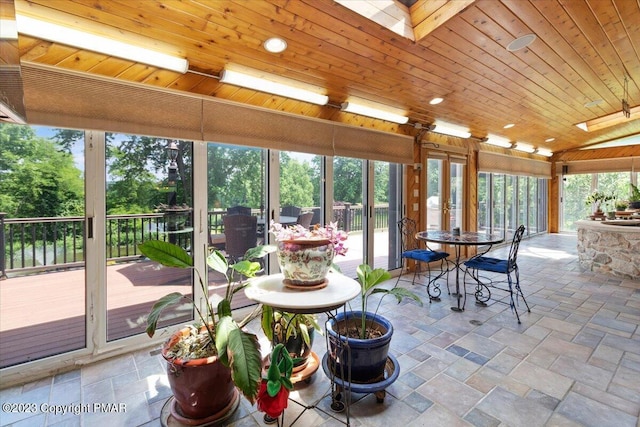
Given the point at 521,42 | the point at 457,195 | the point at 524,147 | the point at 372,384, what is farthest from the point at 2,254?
the point at 524,147

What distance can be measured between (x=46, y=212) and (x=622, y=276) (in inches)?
291

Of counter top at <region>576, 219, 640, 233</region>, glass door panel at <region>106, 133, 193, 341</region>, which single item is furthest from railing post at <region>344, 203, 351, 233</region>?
counter top at <region>576, 219, 640, 233</region>

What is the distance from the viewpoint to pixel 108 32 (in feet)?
6.68

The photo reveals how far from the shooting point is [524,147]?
24.2ft

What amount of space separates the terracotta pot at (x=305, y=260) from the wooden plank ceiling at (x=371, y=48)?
1.62m

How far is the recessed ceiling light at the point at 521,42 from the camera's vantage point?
2688mm

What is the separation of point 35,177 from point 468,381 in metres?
3.52

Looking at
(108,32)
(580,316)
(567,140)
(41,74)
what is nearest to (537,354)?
(580,316)

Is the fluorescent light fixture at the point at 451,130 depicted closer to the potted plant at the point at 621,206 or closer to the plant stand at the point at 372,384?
the potted plant at the point at 621,206

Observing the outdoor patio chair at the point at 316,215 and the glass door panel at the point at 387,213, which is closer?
the outdoor patio chair at the point at 316,215

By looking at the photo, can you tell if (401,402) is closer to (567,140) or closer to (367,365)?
(367,365)

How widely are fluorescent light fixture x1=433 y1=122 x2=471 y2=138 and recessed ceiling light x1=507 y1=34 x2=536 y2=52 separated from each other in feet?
6.24

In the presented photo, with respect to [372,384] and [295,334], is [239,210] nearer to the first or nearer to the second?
[295,334]

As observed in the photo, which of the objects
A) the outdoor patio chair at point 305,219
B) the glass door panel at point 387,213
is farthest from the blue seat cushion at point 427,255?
the outdoor patio chair at point 305,219
